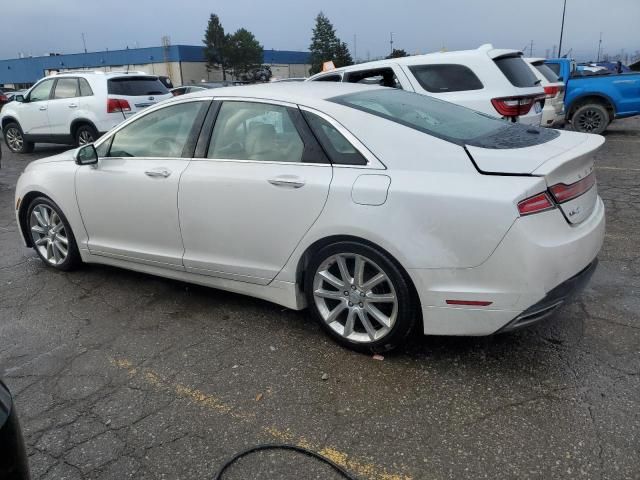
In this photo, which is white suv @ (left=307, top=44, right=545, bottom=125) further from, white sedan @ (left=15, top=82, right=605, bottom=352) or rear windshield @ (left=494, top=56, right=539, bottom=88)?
white sedan @ (left=15, top=82, right=605, bottom=352)

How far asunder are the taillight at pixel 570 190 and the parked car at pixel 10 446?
2552 mm

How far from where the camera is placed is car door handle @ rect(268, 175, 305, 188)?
10.8ft

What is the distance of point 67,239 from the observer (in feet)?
15.5

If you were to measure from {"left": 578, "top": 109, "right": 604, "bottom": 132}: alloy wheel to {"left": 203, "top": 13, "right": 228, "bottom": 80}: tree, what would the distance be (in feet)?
254

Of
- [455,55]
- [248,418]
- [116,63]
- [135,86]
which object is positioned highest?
[116,63]

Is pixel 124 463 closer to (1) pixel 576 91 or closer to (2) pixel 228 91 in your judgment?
(2) pixel 228 91

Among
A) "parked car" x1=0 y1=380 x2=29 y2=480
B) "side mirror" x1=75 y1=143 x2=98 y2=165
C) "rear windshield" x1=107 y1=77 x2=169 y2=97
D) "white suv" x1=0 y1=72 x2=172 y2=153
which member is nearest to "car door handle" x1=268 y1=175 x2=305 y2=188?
"side mirror" x1=75 y1=143 x2=98 y2=165

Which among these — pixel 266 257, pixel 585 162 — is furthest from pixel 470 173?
pixel 266 257

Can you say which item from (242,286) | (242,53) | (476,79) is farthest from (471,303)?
(242,53)

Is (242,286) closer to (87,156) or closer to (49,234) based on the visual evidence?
(87,156)

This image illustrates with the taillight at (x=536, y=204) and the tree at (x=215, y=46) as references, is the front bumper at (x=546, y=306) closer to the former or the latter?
the taillight at (x=536, y=204)

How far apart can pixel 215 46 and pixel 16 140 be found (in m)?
78.0

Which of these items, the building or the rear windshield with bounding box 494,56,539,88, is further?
the building

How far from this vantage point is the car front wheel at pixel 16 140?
42.5ft
